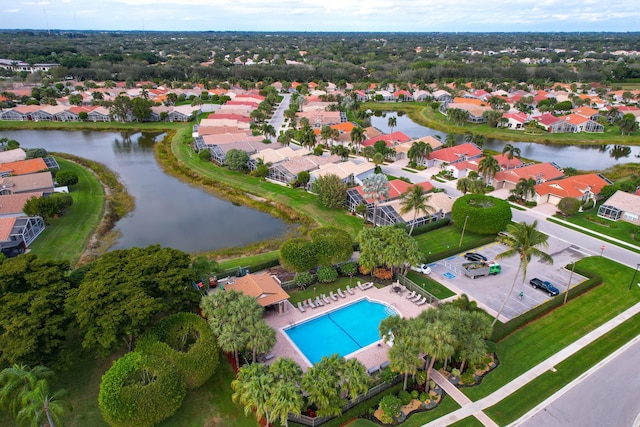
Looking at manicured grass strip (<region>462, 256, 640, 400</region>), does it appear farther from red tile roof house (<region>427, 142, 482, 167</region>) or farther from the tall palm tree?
red tile roof house (<region>427, 142, 482, 167</region>)

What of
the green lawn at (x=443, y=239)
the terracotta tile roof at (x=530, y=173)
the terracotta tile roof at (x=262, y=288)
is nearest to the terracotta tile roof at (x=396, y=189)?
the green lawn at (x=443, y=239)

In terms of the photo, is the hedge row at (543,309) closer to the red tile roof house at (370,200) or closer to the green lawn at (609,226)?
the green lawn at (609,226)

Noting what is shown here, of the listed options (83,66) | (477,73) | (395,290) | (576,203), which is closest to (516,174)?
(576,203)

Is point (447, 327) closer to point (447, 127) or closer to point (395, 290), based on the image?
point (395, 290)

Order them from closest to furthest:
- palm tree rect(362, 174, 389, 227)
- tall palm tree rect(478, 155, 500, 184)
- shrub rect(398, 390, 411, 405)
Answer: shrub rect(398, 390, 411, 405), palm tree rect(362, 174, 389, 227), tall palm tree rect(478, 155, 500, 184)

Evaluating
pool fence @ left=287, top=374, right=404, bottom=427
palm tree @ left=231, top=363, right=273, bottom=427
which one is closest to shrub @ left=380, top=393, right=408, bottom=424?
pool fence @ left=287, top=374, right=404, bottom=427

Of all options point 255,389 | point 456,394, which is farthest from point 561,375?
point 255,389

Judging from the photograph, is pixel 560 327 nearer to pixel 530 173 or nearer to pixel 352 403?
pixel 352 403

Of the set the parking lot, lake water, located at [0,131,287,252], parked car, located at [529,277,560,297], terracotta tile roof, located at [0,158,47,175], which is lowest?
lake water, located at [0,131,287,252]
